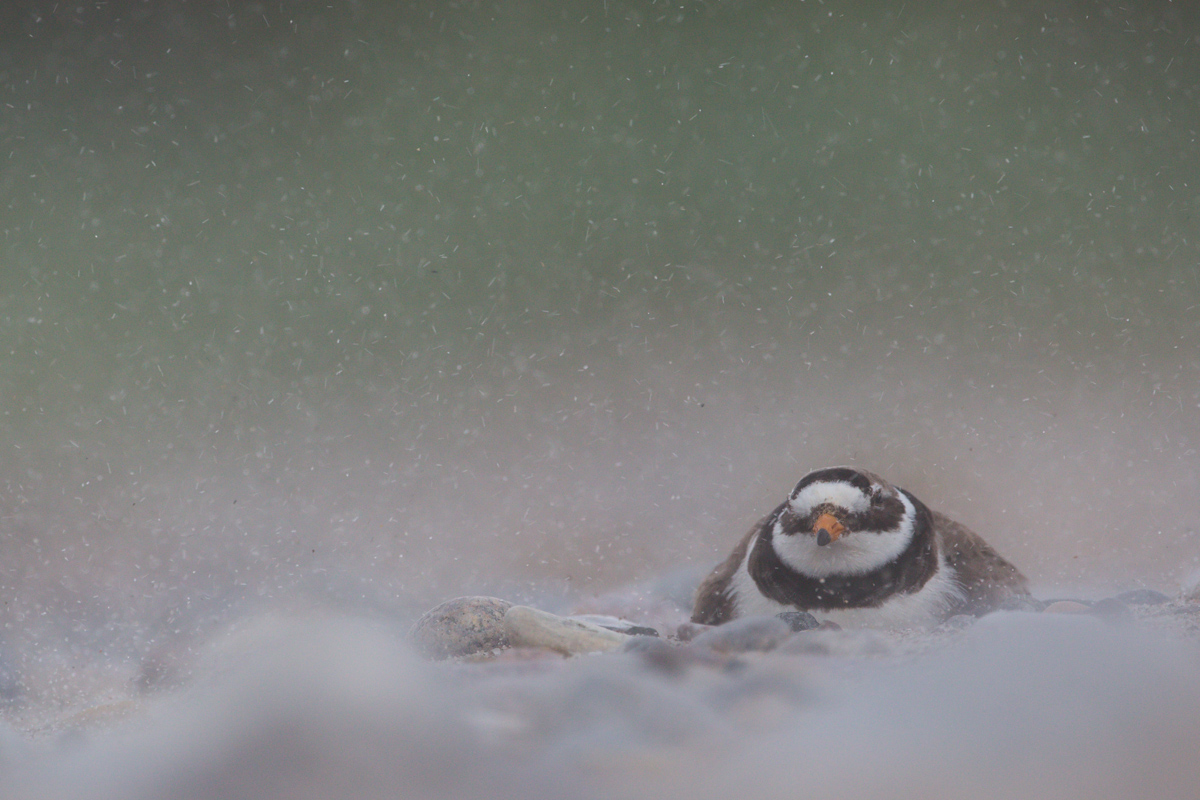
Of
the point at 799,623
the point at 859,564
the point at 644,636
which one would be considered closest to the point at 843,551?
the point at 859,564

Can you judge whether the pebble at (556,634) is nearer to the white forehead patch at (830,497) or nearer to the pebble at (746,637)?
the pebble at (746,637)

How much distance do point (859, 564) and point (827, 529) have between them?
11 centimetres

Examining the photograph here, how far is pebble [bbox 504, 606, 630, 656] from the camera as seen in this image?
685mm

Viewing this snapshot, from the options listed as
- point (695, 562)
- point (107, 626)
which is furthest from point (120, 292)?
point (695, 562)

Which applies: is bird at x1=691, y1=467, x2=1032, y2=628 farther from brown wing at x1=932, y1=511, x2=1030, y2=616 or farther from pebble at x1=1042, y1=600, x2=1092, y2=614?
pebble at x1=1042, y1=600, x2=1092, y2=614

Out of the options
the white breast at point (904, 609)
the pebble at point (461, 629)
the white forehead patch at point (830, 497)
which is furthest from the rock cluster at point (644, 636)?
the white forehead patch at point (830, 497)

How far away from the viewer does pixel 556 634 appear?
72 centimetres

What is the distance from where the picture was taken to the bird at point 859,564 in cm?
98

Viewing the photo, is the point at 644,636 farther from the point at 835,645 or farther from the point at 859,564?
the point at 859,564

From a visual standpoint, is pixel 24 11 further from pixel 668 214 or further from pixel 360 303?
pixel 668 214

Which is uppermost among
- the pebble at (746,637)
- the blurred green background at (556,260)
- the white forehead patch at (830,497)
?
the blurred green background at (556,260)

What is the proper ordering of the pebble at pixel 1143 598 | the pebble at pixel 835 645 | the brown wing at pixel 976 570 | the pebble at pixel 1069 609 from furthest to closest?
the brown wing at pixel 976 570 → the pebble at pixel 1143 598 → the pebble at pixel 1069 609 → the pebble at pixel 835 645

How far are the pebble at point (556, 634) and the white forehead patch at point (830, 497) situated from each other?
35 cm

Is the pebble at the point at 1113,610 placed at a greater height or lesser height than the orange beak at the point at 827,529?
lesser
